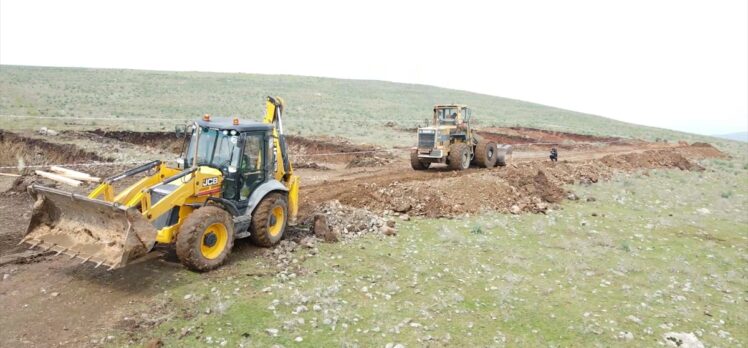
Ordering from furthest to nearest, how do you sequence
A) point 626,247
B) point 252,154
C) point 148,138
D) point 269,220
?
point 148,138 < point 626,247 < point 269,220 < point 252,154

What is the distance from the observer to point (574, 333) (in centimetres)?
709

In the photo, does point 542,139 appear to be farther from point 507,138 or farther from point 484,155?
point 484,155

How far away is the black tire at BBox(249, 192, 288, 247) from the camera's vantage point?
9.22 metres

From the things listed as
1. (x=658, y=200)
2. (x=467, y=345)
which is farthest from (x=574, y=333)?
(x=658, y=200)

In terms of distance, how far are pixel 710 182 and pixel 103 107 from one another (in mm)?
40792

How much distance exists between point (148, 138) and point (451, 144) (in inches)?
643

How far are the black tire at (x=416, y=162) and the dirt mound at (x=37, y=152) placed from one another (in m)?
12.0

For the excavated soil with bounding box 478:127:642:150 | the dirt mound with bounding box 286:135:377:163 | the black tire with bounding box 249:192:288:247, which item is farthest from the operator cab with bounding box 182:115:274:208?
the excavated soil with bounding box 478:127:642:150

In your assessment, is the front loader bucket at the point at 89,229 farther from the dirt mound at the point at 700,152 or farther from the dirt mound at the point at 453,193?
the dirt mound at the point at 700,152

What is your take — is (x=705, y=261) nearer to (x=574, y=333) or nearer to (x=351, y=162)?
(x=574, y=333)

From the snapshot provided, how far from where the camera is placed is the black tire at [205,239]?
7815 millimetres

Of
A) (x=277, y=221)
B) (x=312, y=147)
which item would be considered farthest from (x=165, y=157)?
(x=277, y=221)

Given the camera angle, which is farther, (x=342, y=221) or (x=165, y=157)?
(x=165, y=157)

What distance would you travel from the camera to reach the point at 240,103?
5234 centimetres
